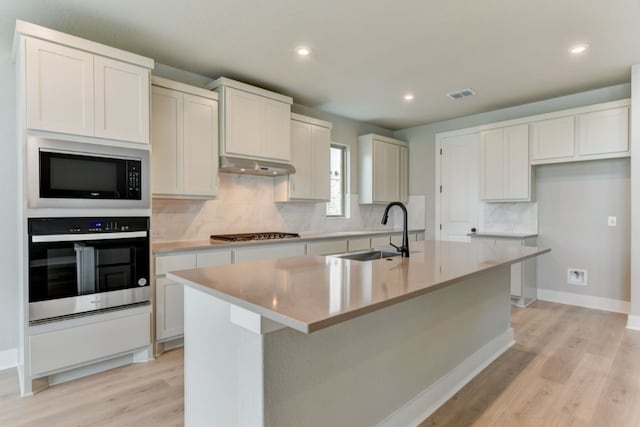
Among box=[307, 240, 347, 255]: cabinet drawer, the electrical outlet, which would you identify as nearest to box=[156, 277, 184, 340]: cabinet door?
box=[307, 240, 347, 255]: cabinet drawer

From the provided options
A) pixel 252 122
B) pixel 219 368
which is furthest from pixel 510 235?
pixel 219 368

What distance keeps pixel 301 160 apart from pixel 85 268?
8.44ft

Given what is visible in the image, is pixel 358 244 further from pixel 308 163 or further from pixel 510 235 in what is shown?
pixel 510 235

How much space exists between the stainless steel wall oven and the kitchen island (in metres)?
1.21

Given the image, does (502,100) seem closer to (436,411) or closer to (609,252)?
(609,252)

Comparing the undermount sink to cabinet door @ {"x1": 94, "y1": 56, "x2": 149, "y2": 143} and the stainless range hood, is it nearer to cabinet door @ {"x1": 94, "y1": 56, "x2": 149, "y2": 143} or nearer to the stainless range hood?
the stainless range hood

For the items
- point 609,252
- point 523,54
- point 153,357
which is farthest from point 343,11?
point 609,252

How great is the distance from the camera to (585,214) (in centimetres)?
427

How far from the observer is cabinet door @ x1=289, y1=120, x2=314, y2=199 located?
4.27m

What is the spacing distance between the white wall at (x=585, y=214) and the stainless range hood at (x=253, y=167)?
3.14 metres

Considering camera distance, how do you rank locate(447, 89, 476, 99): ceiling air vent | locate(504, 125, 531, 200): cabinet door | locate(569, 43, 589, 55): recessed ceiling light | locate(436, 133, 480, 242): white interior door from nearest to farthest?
locate(569, 43, 589, 55): recessed ceiling light → locate(447, 89, 476, 99): ceiling air vent → locate(504, 125, 531, 200): cabinet door → locate(436, 133, 480, 242): white interior door

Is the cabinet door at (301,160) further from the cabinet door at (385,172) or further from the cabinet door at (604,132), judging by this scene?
the cabinet door at (604,132)

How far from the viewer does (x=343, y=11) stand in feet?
8.18

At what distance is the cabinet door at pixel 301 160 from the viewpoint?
4266 mm
